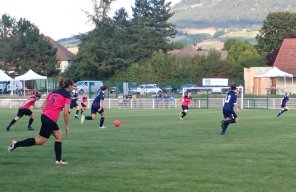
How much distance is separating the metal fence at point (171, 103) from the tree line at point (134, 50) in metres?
13.3

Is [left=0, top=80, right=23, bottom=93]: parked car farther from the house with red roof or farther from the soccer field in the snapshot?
the soccer field

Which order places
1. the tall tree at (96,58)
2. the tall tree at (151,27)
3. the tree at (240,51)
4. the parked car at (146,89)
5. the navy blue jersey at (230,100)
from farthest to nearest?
the tall tree at (151,27), the tree at (240,51), the tall tree at (96,58), the parked car at (146,89), the navy blue jersey at (230,100)

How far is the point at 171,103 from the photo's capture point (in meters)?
56.4

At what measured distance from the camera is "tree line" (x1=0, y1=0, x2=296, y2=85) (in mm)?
76312

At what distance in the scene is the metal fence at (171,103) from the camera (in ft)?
178

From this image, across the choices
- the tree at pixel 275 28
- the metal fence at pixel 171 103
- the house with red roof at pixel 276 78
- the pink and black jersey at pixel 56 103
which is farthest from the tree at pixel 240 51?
the pink and black jersey at pixel 56 103

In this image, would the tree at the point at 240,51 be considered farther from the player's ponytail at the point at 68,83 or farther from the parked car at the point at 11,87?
the player's ponytail at the point at 68,83

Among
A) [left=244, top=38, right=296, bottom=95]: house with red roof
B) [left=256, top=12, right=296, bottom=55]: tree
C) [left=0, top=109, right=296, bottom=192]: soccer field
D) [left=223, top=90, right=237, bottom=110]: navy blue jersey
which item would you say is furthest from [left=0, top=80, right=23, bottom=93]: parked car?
[left=0, top=109, right=296, bottom=192]: soccer field

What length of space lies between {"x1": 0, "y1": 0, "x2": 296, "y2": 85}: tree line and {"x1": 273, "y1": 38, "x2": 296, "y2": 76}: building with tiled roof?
5.44 m

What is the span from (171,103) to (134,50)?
1496 inches

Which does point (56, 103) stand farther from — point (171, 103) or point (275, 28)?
point (275, 28)

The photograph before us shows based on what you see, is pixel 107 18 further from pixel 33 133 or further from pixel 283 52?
pixel 33 133

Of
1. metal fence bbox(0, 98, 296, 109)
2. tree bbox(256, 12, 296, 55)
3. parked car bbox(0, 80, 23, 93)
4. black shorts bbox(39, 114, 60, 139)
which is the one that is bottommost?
metal fence bbox(0, 98, 296, 109)

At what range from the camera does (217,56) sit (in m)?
78.1
